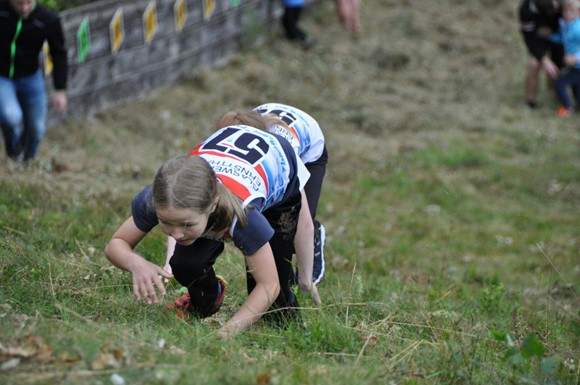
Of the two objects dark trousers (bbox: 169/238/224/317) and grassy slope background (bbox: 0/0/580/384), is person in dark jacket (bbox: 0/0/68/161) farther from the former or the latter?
dark trousers (bbox: 169/238/224/317)

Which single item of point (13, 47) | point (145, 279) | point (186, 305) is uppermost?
point (145, 279)

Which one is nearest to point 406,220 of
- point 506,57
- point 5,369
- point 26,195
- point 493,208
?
point 493,208

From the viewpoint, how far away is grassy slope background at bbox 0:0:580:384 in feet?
13.0

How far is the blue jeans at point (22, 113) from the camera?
8062 millimetres

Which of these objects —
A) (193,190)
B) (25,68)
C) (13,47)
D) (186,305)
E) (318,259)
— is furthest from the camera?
(25,68)

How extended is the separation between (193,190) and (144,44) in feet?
28.8

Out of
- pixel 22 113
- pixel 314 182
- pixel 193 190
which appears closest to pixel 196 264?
pixel 193 190

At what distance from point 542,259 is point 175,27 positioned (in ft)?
22.6

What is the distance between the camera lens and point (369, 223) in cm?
916

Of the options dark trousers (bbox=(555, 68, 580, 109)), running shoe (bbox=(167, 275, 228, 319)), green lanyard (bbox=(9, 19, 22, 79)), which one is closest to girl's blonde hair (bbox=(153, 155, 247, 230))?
running shoe (bbox=(167, 275, 228, 319))

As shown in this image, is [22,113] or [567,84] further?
[567,84]

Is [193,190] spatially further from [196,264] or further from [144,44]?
[144,44]

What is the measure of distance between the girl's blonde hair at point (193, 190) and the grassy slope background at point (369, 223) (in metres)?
0.65

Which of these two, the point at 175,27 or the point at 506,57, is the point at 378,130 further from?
the point at 506,57
